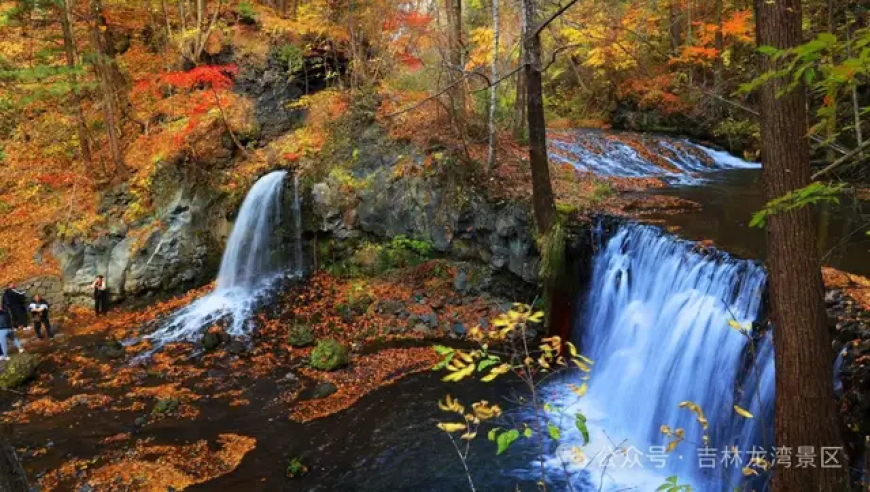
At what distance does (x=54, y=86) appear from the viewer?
12133 millimetres

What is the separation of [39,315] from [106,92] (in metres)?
6.25

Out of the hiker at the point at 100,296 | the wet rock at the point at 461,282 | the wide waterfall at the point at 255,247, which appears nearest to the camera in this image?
the wet rock at the point at 461,282

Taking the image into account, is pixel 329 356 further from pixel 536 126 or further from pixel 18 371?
pixel 536 126

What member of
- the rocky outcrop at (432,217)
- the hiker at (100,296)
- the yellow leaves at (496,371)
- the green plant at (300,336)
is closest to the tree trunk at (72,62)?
the hiker at (100,296)

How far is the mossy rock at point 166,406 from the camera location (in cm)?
876

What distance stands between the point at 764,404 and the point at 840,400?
105 cm

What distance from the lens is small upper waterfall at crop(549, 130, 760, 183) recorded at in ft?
51.7

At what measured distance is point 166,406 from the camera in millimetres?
8828

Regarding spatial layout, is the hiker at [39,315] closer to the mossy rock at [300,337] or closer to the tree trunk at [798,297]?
the mossy rock at [300,337]

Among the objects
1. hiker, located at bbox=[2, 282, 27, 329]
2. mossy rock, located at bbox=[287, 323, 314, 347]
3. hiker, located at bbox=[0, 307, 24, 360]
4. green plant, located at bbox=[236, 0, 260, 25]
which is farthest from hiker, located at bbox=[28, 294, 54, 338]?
green plant, located at bbox=[236, 0, 260, 25]

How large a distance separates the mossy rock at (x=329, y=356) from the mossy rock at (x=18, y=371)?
530 centimetres

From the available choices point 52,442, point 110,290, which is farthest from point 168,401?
point 110,290

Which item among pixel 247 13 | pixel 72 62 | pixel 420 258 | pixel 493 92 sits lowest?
pixel 420 258

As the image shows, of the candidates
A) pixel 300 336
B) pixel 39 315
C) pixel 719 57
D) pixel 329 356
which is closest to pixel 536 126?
pixel 329 356
